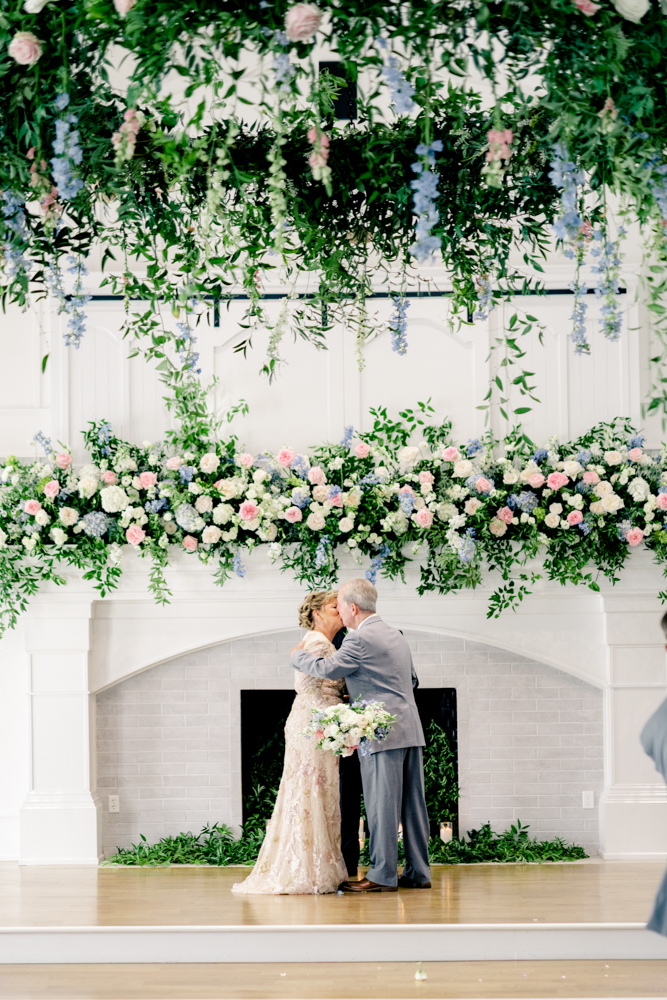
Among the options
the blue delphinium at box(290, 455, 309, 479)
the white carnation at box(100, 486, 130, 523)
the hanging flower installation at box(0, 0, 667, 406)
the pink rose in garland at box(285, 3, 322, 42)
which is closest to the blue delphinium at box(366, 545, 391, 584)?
the blue delphinium at box(290, 455, 309, 479)

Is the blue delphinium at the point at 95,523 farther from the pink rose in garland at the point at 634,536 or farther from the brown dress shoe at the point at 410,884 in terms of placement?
the pink rose in garland at the point at 634,536

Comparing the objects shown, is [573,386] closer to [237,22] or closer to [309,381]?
[309,381]

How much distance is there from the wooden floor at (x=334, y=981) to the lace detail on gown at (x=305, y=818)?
79cm

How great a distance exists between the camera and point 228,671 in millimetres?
5562

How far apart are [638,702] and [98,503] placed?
10.7 ft

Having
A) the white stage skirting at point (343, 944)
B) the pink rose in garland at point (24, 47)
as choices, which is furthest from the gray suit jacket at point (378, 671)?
the pink rose in garland at point (24, 47)

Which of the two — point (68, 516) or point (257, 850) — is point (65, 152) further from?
point (257, 850)

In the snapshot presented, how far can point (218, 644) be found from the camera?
219 inches

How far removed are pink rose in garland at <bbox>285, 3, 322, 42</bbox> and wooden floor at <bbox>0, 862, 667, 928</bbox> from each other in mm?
3649

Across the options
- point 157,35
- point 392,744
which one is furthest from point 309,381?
point 157,35

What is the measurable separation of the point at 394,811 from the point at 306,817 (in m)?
0.44

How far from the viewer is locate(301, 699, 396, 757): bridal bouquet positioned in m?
4.38

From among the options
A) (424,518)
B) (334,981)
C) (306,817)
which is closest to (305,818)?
(306,817)

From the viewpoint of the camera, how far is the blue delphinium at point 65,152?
1741 mm
